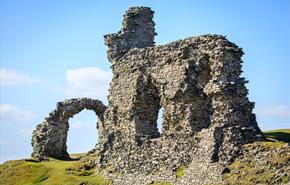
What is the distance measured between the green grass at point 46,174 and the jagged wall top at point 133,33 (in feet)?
26.1

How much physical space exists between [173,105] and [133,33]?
8195 mm

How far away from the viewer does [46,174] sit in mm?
41156

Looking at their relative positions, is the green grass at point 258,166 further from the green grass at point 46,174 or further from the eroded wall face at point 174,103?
the green grass at point 46,174

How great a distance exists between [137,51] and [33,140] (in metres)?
13.5

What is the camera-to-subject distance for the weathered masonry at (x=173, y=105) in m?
32.8

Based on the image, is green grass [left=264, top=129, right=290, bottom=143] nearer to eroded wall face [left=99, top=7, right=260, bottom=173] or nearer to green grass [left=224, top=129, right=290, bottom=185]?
eroded wall face [left=99, top=7, right=260, bottom=173]

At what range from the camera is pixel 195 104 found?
36.0 metres

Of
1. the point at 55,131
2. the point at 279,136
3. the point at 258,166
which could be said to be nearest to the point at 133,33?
the point at 55,131

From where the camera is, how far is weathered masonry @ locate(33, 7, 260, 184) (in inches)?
1291

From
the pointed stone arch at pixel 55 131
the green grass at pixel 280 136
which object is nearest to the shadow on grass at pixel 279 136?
the green grass at pixel 280 136

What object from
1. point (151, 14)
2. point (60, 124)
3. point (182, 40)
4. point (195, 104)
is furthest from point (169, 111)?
point (60, 124)

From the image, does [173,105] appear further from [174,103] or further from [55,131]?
[55,131]

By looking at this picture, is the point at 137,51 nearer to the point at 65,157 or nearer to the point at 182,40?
the point at 182,40

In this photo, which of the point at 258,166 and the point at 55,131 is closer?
the point at 258,166
